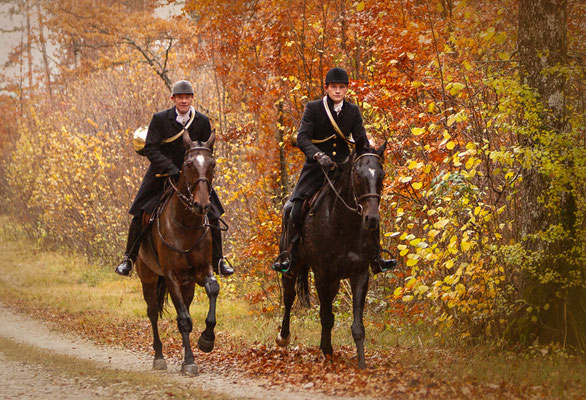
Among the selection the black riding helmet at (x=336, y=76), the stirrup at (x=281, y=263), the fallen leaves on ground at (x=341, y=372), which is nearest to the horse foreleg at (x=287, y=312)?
the fallen leaves on ground at (x=341, y=372)

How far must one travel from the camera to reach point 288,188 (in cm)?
1395

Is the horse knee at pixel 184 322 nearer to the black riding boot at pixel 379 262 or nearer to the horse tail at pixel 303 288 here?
the horse tail at pixel 303 288

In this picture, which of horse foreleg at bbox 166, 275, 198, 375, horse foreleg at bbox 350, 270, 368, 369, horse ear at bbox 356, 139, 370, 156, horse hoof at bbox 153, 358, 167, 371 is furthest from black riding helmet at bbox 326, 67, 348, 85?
horse hoof at bbox 153, 358, 167, 371

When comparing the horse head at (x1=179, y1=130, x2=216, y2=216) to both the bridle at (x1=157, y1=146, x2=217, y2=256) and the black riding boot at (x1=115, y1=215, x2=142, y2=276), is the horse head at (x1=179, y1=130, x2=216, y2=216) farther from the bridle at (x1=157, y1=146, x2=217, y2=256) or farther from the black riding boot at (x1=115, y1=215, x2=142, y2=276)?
the black riding boot at (x1=115, y1=215, x2=142, y2=276)

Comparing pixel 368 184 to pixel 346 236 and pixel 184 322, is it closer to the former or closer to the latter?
pixel 346 236

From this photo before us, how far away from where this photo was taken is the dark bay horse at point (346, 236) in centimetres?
742

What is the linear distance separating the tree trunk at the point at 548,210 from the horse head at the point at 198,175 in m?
3.73

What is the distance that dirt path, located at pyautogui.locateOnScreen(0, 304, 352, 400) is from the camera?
7.27 m

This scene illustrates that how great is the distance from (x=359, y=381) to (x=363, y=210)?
181 cm

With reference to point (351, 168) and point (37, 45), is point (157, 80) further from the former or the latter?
point (37, 45)

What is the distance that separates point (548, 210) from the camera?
24.4 feet

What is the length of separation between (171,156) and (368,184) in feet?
11.4

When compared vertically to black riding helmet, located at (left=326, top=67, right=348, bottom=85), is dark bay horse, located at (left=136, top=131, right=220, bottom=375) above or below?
below

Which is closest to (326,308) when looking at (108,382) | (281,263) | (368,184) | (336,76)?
(281,263)
